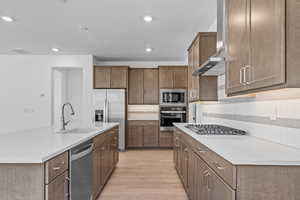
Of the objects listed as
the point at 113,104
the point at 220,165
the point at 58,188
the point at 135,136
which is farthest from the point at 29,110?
the point at 220,165

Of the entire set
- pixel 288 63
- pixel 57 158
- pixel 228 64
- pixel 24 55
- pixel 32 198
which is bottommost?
pixel 32 198

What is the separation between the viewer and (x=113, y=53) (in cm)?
635

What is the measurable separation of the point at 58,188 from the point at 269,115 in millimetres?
1836

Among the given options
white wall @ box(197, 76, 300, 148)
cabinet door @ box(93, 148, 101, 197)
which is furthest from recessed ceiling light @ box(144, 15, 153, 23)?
cabinet door @ box(93, 148, 101, 197)

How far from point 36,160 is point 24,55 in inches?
239

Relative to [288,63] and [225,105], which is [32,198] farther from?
[225,105]

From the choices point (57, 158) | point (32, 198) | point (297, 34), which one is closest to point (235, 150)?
point (297, 34)

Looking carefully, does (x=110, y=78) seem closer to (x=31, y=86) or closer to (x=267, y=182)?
(x=31, y=86)

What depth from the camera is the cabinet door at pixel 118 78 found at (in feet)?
21.7

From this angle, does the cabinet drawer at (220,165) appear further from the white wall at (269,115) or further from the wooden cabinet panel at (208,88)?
the wooden cabinet panel at (208,88)

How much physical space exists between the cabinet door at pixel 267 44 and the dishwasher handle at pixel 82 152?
5.09 ft

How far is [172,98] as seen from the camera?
21.7 ft

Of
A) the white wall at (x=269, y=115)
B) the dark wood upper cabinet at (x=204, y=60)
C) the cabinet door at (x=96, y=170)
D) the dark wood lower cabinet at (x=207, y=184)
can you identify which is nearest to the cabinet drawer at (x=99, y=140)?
the cabinet door at (x=96, y=170)

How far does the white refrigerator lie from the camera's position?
644 cm
